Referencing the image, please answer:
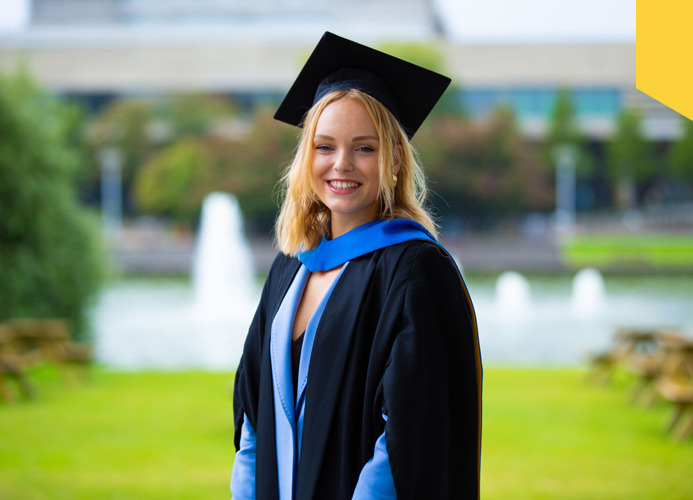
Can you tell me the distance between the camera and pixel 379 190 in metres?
1.48

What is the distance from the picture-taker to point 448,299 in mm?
1386

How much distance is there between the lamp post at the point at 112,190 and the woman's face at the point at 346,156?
29589 mm

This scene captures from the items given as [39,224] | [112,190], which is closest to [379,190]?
[39,224]

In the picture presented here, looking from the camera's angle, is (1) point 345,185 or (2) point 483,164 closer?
(1) point 345,185

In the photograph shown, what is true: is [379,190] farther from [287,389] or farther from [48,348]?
[48,348]

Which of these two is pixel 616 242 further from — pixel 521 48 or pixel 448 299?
pixel 448 299

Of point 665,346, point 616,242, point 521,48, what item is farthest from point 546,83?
point 665,346

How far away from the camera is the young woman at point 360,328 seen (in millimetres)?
1334

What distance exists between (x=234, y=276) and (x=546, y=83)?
69.1 ft

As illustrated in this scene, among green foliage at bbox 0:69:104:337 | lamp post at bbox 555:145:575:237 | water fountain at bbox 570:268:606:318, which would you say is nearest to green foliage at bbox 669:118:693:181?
lamp post at bbox 555:145:575:237

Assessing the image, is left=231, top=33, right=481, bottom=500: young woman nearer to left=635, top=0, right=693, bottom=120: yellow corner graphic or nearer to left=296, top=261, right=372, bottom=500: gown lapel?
left=296, top=261, right=372, bottom=500: gown lapel

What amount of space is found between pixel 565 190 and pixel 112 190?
798 inches

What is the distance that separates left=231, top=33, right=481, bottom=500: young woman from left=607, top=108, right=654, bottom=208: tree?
30.7 meters

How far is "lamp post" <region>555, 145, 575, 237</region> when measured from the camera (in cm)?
2992
